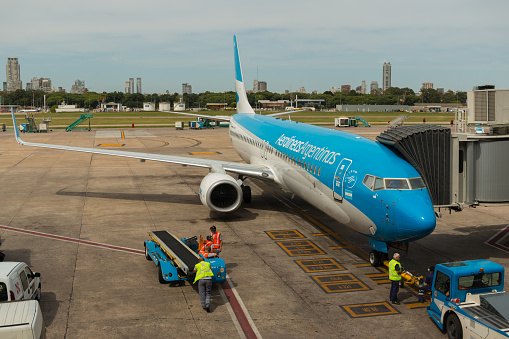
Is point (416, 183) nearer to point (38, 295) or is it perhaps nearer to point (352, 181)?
A: point (352, 181)

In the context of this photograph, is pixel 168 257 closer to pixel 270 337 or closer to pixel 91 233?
pixel 270 337

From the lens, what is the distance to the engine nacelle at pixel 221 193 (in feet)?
80.7

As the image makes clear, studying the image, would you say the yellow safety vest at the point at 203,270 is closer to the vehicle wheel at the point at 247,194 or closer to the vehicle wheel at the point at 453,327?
the vehicle wheel at the point at 453,327

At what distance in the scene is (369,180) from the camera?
56.1 feet

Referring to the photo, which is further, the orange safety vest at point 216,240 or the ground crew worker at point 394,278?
the orange safety vest at point 216,240

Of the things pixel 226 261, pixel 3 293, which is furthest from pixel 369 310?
pixel 3 293

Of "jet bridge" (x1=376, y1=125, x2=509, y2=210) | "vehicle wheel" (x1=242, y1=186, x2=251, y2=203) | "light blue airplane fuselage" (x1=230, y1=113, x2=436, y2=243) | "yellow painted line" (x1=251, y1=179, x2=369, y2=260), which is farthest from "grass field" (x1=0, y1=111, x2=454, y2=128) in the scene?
"jet bridge" (x1=376, y1=125, x2=509, y2=210)

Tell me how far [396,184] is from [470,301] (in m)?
4.59

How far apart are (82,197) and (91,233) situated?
364 inches

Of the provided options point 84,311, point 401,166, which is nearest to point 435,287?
point 401,166

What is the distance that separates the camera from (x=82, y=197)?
104 ft

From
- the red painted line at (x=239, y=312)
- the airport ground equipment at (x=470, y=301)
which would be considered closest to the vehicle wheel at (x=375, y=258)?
the airport ground equipment at (x=470, y=301)

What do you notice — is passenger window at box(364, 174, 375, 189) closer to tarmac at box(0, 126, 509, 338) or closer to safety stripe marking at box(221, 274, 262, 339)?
tarmac at box(0, 126, 509, 338)

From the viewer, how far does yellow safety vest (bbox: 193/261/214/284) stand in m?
14.6
